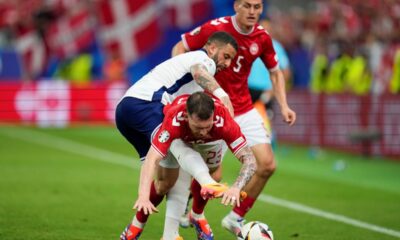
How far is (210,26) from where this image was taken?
436 inches

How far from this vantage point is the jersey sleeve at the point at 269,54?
11.2 metres

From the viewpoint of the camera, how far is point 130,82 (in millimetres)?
30469

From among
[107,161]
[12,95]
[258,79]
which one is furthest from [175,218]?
[12,95]

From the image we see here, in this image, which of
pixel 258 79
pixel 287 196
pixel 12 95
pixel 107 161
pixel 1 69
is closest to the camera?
pixel 287 196

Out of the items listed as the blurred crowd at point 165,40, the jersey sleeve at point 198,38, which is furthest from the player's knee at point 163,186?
the blurred crowd at point 165,40

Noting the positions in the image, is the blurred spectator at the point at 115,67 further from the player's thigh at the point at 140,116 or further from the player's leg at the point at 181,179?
the player's leg at the point at 181,179

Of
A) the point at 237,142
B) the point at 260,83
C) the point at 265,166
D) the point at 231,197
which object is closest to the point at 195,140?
the point at 237,142

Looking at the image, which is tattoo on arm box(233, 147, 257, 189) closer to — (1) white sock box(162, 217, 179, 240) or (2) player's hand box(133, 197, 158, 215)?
(2) player's hand box(133, 197, 158, 215)

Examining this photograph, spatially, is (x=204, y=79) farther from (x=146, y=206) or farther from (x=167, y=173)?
(x=146, y=206)

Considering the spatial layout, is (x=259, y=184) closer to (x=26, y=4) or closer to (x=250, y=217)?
(x=250, y=217)

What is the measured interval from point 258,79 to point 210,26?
17.1ft

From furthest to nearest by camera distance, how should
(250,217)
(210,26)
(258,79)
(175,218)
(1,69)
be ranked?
1. (1,69)
2. (258,79)
3. (250,217)
4. (210,26)
5. (175,218)

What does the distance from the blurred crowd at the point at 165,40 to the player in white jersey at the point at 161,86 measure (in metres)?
11.1

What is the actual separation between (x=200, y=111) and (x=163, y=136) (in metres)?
0.47
